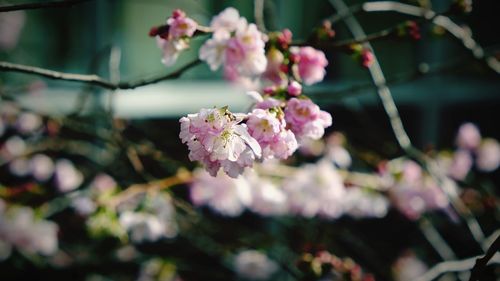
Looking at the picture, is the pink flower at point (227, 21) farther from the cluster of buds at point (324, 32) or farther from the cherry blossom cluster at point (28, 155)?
the cherry blossom cluster at point (28, 155)

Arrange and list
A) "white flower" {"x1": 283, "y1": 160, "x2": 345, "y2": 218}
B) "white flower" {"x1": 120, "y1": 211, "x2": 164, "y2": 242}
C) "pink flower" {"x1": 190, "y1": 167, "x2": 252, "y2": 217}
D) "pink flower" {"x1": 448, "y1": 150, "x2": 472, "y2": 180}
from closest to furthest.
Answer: "white flower" {"x1": 120, "y1": 211, "x2": 164, "y2": 242} < "pink flower" {"x1": 190, "y1": 167, "x2": 252, "y2": 217} < "white flower" {"x1": 283, "y1": 160, "x2": 345, "y2": 218} < "pink flower" {"x1": 448, "y1": 150, "x2": 472, "y2": 180}

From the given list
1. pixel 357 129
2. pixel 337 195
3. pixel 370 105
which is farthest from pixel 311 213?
pixel 370 105

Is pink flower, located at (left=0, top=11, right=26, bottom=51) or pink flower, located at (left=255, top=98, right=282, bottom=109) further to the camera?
pink flower, located at (left=0, top=11, right=26, bottom=51)

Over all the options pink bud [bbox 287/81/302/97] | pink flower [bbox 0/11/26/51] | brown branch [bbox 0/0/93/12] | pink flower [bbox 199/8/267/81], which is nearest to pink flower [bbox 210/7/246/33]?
pink flower [bbox 199/8/267/81]

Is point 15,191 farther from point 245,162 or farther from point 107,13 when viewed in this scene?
point 107,13

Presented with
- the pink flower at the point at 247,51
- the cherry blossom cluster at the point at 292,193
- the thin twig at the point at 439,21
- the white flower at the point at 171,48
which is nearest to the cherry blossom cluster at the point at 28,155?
the cherry blossom cluster at the point at 292,193

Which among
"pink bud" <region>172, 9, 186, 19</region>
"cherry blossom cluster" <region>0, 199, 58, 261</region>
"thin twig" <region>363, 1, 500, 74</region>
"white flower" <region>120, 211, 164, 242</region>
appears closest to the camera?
"pink bud" <region>172, 9, 186, 19</region>

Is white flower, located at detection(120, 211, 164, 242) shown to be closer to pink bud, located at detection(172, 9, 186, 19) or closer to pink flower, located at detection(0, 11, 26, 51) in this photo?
pink bud, located at detection(172, 9, 186, 19)
